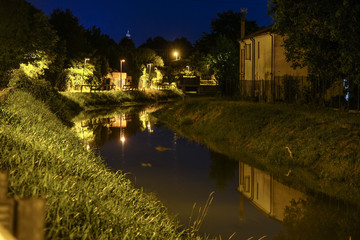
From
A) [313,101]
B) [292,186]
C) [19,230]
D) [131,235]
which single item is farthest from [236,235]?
[313,101]

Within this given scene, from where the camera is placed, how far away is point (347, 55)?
16656mm

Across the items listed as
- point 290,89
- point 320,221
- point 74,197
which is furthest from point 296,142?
point 74,197

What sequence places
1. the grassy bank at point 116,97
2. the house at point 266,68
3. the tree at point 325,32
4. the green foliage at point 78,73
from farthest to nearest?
the green foliage at point 78,73 → the grassy bank at point 116,97 → the house at point 266,68 → the tree at point 325,32

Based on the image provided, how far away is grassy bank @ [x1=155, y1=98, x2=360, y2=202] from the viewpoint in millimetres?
12703

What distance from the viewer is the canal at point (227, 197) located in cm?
921

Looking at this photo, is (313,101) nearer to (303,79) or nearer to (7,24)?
(303,79)

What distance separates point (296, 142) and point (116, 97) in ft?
133

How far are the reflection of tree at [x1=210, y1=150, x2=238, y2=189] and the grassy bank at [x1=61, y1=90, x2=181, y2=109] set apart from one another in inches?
1185

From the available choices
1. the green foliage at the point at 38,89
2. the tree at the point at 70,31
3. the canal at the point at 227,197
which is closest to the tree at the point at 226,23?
the tree at the point at 70,31

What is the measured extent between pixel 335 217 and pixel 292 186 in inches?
107

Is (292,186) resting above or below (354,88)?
below

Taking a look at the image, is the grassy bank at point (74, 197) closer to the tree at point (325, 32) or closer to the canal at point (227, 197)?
the canal at point (227, 197)

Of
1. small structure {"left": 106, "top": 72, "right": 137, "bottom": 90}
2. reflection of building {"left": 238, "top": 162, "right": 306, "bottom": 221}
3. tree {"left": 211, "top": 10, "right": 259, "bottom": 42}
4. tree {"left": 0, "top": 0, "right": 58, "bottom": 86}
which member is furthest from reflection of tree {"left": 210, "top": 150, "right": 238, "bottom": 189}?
tree {"left": 211, "top": 10, "right": 259, "bottom": 42}

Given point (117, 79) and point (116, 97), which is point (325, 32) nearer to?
point (116, 97)
